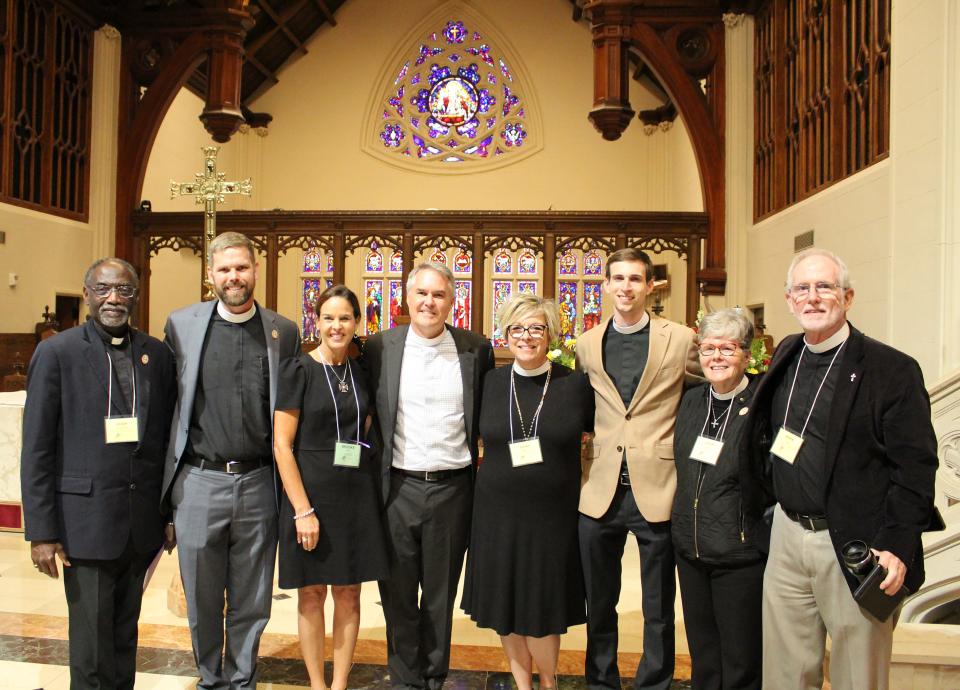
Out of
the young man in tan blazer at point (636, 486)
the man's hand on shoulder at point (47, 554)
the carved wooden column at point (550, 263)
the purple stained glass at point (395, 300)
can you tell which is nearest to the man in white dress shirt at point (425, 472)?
the young man in tan blazer at point (636, 486)

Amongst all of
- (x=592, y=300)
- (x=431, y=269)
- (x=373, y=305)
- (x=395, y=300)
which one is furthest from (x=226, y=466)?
(x=592, y=300)

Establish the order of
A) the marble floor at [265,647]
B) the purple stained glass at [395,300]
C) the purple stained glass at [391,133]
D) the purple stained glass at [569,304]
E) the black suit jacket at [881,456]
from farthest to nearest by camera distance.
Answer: the purple stained glass at [391,133] → the purple stained glass at [569,304] → the purple stained glass at [395,300] → the marble floor at [265,647] → the black suit jacket at [881,456]

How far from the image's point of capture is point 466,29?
13914mm

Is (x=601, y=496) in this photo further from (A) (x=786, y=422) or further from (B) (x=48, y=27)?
(B) (x=48, y=27)

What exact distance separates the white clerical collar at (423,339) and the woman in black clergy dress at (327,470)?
0.74ft

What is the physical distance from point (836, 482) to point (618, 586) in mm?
892

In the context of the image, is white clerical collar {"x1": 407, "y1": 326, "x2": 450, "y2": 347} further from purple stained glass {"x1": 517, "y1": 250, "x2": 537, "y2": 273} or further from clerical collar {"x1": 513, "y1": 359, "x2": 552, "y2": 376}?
purple stained glass {"x1": 517, "y1": 250, "x2": 537, "y2": 273}

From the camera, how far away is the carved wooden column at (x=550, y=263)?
845cm

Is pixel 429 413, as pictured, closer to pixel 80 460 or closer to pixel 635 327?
pixel 635 327

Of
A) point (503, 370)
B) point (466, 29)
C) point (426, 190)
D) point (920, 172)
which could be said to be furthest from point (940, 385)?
point (466, 29)

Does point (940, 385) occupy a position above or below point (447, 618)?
above

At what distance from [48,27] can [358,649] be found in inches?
311

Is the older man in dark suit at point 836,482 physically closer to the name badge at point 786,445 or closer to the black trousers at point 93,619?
the name badge at point 786,445

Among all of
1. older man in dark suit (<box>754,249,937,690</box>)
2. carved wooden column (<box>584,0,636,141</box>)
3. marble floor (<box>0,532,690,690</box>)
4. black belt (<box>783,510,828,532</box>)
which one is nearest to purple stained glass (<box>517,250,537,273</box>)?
carved wooden column (<box>584,0,636,141</box>)
